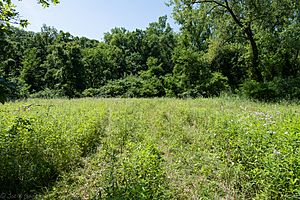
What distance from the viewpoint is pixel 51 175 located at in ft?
12.3

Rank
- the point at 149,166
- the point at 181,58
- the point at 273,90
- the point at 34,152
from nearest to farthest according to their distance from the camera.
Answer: the point at 149,166 < the point at 34,152 < the point at 273,90 < the point at 181,58

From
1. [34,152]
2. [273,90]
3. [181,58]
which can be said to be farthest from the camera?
[181,58]

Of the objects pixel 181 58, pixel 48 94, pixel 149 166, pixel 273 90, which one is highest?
pixel 181 58

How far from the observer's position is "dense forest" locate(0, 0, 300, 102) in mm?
14812

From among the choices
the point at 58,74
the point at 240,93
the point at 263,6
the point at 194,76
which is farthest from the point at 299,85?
the point at 58,74

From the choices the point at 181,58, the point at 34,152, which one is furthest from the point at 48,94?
the point at 34,152

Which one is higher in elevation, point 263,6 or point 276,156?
point 263,6

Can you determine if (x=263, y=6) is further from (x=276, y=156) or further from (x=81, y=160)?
(x=81, y=160)

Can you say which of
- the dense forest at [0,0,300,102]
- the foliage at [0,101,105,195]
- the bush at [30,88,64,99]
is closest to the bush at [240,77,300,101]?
the dense forest at [0,0,300,102]

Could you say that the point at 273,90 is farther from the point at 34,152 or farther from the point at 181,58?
the point at 34,152

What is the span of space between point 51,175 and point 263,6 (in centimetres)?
1694

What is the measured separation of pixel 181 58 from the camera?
25703 mm

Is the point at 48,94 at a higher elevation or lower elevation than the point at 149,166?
→ higher

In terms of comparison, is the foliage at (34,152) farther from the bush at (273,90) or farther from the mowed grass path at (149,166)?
the bush at (273,90)
